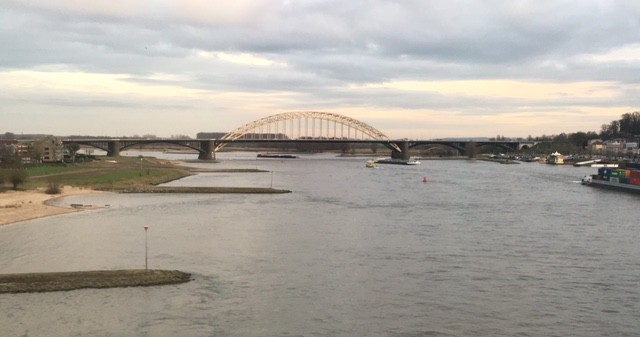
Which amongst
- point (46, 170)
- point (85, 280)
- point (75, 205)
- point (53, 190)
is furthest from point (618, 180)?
point (46, 170)

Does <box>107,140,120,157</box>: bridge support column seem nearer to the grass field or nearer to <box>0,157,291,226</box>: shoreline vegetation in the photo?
<box>0,157,291,226</box>: shoreline vegetation

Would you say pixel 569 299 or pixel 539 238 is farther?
pixel 539 238

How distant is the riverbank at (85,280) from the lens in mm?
15789

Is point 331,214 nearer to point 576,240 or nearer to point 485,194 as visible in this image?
point 576,240

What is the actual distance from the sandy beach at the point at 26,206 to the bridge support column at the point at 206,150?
2757 inches

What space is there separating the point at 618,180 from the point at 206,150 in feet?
253

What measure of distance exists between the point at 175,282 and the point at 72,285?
2.69 meters

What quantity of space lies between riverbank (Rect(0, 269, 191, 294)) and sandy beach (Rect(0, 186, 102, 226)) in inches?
498

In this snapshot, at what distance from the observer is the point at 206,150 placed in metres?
115

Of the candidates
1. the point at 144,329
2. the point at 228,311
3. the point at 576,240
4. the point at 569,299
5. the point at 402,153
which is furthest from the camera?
the point at 402,153

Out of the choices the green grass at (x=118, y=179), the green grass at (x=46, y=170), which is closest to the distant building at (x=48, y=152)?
the green grass at (x=46, y=170)

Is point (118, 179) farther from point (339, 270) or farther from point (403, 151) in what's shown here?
point (403, 151)

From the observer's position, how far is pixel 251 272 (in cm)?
1838

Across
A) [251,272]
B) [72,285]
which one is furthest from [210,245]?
[72,285]
